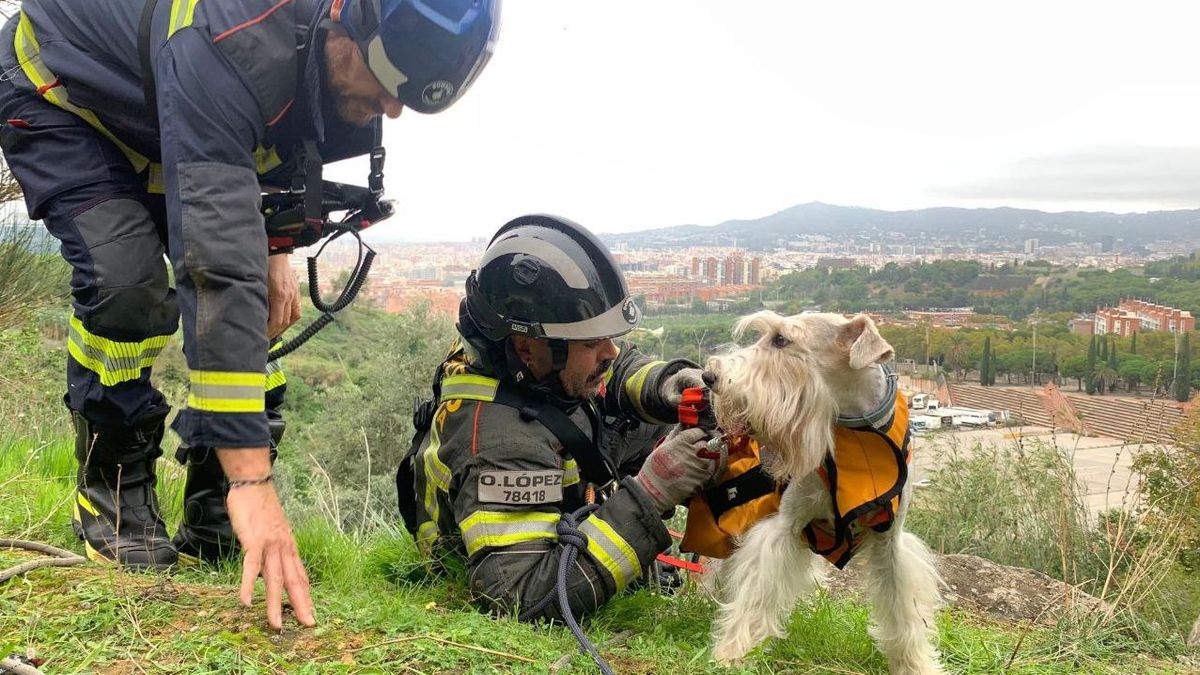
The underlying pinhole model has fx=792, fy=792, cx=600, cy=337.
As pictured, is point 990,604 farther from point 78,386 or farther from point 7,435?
point 7,435

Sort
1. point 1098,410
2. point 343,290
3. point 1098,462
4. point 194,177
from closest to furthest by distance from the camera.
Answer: point 194,177 → point 343,290 → point 1098,462 → point 1098,410

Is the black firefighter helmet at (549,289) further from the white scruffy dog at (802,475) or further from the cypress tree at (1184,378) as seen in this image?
the cypress tree at (1184,378)

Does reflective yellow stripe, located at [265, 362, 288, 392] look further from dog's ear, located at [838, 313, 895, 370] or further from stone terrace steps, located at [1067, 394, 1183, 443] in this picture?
stone terrace steps, located at [1067, 394, 1183, 443]

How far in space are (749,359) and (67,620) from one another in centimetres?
301

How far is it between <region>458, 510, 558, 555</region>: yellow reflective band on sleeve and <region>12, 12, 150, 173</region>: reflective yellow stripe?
2.36m

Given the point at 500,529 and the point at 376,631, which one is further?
the point at 500,529

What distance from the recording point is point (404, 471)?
468 cm

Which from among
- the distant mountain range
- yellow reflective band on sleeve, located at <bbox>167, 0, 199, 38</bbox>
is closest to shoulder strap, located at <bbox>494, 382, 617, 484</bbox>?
yellow reflective band on sleeve, located at <bbox>167, 0, 199, 38</bbox>

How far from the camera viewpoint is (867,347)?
12.0 feet

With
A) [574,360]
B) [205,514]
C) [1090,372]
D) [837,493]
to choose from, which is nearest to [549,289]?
[574,360]

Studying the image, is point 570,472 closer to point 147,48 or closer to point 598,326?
point 598,326

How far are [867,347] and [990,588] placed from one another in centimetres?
287

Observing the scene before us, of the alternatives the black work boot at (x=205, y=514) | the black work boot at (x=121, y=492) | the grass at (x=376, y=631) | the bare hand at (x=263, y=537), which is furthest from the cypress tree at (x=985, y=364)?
the bare hand at (x=263, y=537)

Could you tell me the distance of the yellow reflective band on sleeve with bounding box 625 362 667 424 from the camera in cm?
463
